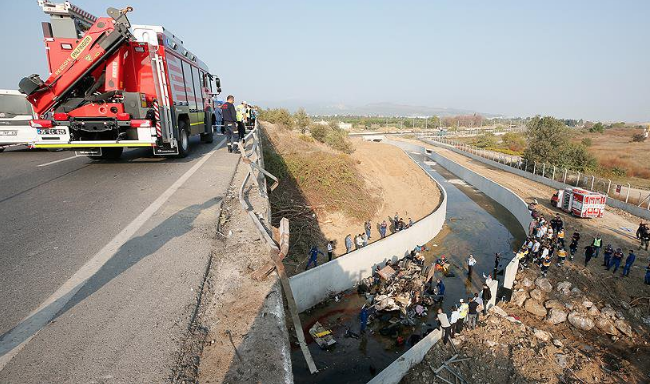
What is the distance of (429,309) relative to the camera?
12383 mm

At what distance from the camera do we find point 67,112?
8.36 metres

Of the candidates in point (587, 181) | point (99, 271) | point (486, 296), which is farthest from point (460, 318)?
point (587, 181)

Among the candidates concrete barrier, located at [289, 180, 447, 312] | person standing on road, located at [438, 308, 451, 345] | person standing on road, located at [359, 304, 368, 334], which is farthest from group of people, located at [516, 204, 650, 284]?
person standing on road, located at [359, 304, 368, 334]

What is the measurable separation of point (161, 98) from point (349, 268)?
887 cm

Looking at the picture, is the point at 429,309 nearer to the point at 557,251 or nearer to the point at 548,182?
the point at 557,251

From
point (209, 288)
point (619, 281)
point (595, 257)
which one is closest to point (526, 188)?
point (595, 257)

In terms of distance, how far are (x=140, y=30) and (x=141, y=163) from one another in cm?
368

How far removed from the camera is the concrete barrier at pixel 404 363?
792cm

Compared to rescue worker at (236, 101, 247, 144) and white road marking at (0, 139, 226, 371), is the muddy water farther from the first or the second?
rescue worker at (236, 101, 247, 144)

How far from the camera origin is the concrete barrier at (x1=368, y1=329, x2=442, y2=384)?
312 inches

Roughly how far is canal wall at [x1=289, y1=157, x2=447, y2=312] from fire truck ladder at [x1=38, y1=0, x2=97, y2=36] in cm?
941

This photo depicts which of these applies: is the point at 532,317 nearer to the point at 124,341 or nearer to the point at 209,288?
the point at 209,288

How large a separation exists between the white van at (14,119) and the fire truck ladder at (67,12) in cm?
492

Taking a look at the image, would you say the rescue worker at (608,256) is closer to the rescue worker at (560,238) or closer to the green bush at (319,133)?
the rescue worker at (560,238)
